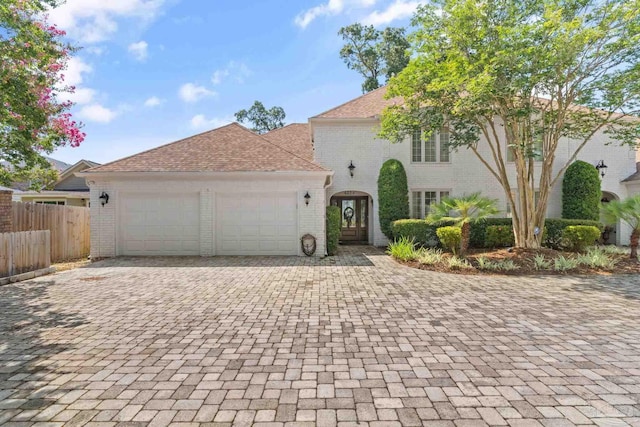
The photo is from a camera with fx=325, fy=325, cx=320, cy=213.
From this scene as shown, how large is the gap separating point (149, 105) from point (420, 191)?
41.7 ft

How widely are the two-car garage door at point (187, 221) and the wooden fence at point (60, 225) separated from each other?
197cm

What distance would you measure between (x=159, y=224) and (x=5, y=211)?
414cm

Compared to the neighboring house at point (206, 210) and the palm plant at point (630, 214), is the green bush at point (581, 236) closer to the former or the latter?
the palm plant at point (630, 214)

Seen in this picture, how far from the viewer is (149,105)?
14195 millimetres

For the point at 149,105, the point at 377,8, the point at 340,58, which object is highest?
the point at 340,58

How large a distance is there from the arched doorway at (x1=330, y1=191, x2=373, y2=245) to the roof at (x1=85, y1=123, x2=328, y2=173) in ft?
15.0

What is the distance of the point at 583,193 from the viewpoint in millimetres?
14180

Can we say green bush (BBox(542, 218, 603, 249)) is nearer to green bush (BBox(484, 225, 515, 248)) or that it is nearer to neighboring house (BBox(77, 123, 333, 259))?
green bush (BBox(484, 225, 515, 248))

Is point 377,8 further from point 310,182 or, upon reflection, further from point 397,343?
point 397,343

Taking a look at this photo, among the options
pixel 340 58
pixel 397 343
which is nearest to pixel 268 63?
pixel 397 343

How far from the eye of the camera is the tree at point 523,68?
807 cm

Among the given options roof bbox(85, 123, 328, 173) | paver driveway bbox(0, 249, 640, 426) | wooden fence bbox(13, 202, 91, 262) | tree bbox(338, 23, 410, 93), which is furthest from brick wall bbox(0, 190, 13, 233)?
tree bbox(338, 23, 410, 93)

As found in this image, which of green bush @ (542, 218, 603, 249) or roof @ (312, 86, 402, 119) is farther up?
roof @ (312, 86, 402, 119)

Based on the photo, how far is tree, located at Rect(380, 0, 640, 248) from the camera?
807 cm
